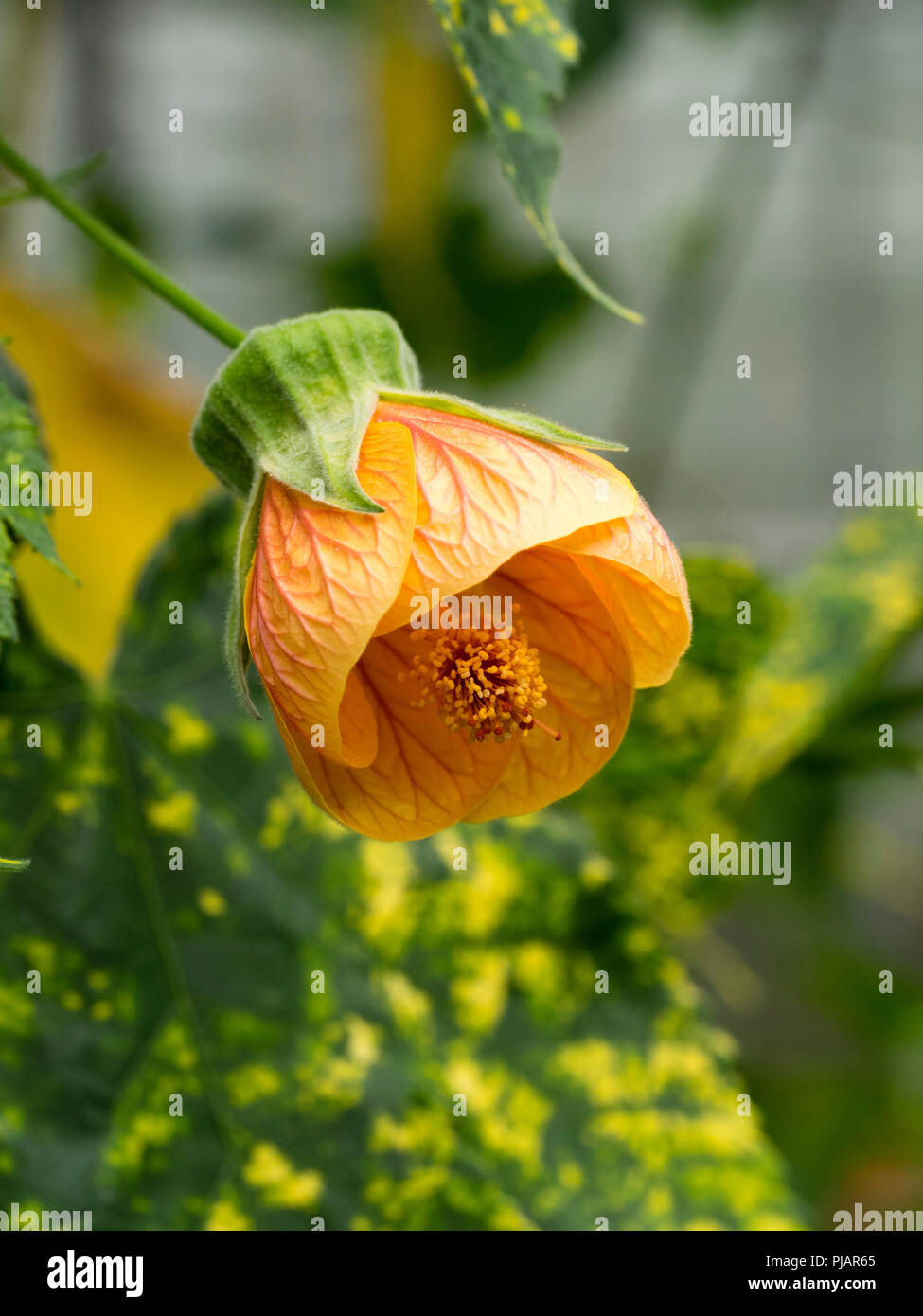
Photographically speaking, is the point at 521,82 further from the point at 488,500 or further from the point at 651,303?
the point at 651,303

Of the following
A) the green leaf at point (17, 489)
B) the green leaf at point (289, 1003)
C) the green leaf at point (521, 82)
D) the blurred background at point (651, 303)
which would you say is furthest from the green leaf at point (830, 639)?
the green leaf at point (17, 489)

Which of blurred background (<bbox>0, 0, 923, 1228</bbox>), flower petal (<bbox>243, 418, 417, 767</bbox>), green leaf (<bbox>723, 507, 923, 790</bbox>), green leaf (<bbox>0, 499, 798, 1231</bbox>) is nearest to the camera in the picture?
flower petal (<bbox>243, 418, 417, 767</bbox>)

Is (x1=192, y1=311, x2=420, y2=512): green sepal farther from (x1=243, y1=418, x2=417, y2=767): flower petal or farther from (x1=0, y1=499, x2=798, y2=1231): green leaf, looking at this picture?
(x1=0, y1=499, x2=798, y2=1231): green leaf

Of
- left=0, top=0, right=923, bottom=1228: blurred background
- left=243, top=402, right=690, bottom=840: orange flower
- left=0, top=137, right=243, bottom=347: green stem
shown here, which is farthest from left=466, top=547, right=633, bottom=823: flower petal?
left=0, top=0, right=923, bottom=1228: blurred background

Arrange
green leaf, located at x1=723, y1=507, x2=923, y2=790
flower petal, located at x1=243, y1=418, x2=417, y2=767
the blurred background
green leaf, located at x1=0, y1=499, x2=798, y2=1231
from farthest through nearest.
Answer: the blurred background < green leaf, located at x1=723, y1=507, x2=923, y2=790 < green leaf, located at x1=0, y1=499, x2=798, y2=1231 < flower petal, located at x1=243, y1=418, x2=417, y2=767

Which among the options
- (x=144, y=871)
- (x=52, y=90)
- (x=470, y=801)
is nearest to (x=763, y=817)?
(x=144, y=871)

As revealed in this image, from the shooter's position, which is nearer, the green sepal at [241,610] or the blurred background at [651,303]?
the green sepal at [241,610]

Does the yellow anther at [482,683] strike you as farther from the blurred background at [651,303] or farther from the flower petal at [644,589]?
the blurred background at [651,303]

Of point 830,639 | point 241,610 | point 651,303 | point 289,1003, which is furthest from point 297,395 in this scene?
point 651,303
